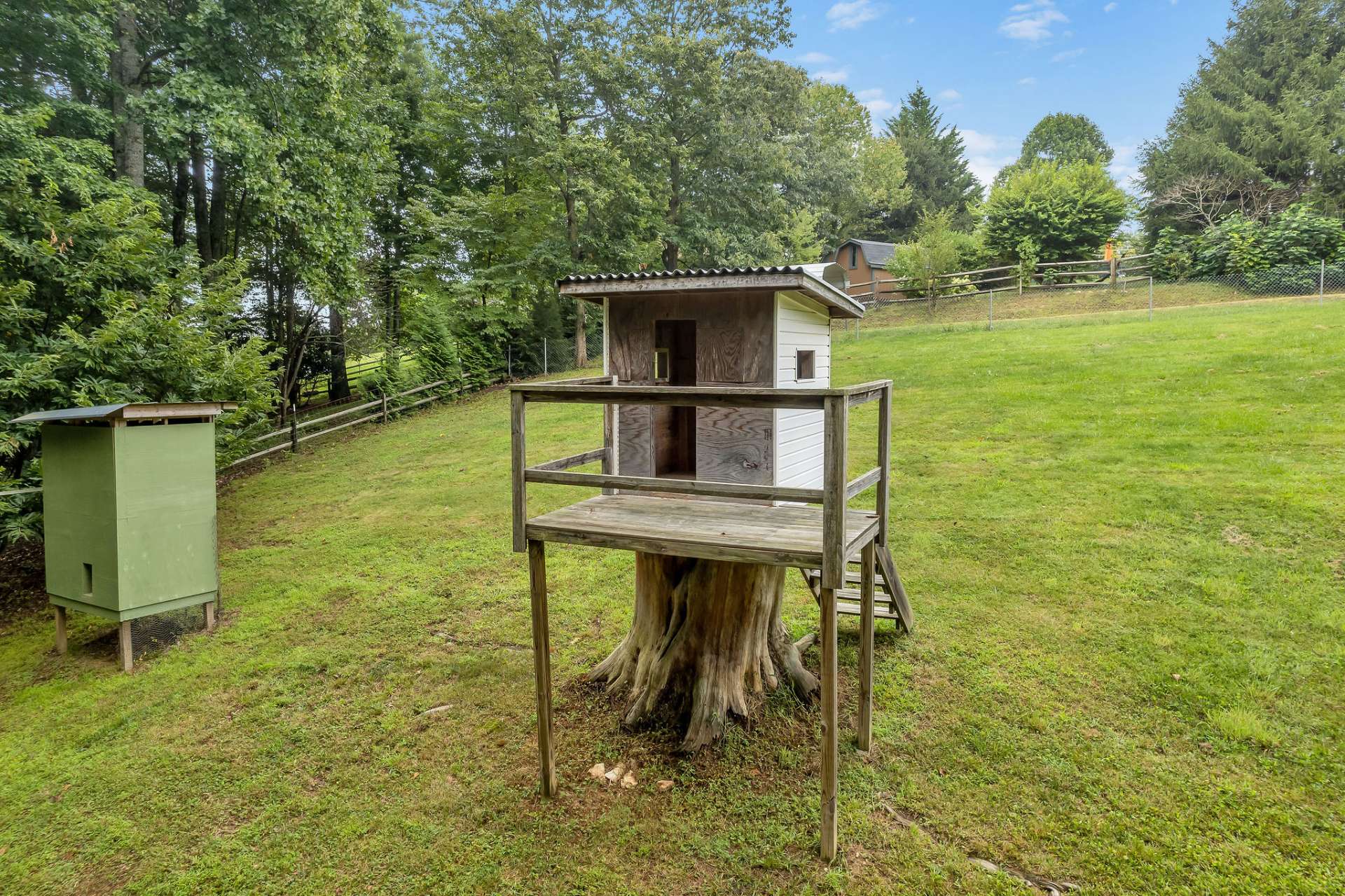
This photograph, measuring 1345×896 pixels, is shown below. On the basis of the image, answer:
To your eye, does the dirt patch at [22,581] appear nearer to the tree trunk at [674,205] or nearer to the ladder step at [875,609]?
the ladder step at [875,609]

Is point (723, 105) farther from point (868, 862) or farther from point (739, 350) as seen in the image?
point (868, 862)

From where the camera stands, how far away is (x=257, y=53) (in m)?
10.7

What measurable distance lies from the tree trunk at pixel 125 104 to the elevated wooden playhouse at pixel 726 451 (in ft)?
31.7

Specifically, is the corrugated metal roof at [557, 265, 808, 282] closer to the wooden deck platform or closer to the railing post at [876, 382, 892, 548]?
the railing post at [876, 382, 892, 548]

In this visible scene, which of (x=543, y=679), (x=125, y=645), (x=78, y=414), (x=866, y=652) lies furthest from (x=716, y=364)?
(x=125, y=645)

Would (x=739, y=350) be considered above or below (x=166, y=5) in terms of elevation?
below

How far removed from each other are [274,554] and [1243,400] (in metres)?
13.7

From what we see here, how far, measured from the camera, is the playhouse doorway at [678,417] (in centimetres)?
482

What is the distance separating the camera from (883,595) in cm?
552

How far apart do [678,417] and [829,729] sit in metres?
2.66

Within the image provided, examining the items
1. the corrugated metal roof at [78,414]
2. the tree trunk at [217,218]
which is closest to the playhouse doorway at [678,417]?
the corrugated metal roof at [78,414]

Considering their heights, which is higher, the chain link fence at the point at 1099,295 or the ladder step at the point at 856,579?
the chain link fence at the point at 1099,295

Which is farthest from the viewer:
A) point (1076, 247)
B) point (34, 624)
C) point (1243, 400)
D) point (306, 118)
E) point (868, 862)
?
point (1076, 247)

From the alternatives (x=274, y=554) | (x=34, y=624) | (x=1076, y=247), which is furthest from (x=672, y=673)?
(x=1076, y=247)
